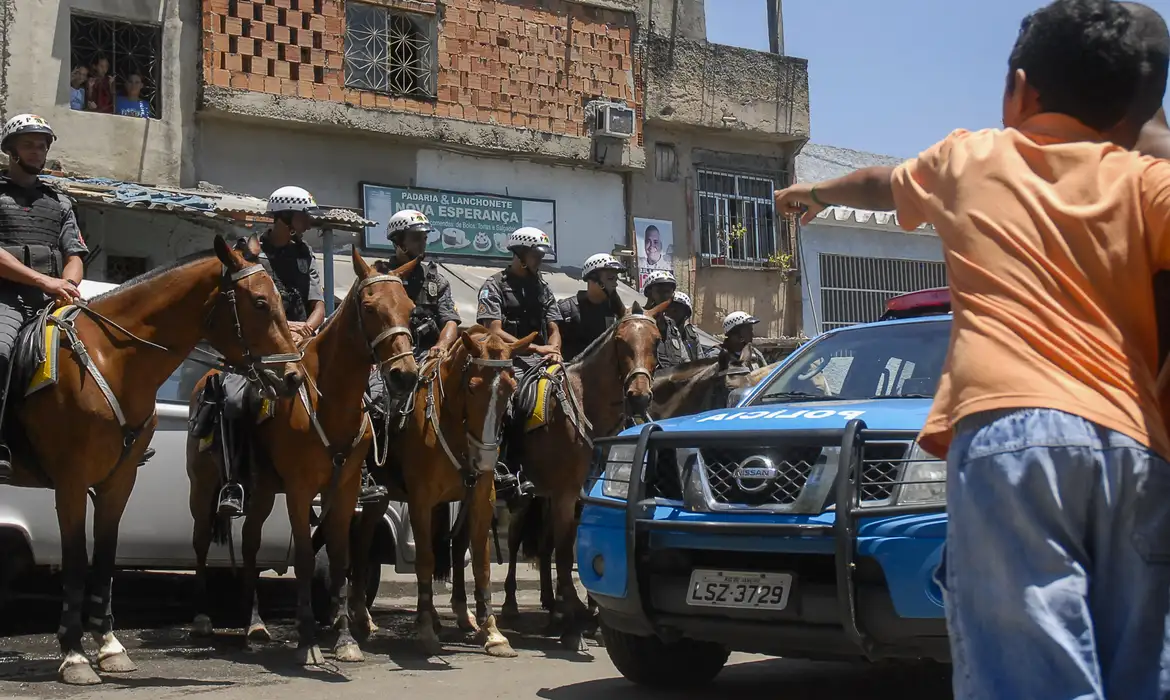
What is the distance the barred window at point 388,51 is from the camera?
1933 centimetres

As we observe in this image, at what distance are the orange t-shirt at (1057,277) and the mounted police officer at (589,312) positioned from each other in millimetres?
8162

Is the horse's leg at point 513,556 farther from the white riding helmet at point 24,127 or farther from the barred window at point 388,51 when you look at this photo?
the barred window at point 388,51

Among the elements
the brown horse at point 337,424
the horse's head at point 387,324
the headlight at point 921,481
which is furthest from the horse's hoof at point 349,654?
the headlight at point 921,481

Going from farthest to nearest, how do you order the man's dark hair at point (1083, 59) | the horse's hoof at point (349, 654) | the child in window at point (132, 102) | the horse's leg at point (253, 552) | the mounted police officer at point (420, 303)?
the child in window at point (132, 102)
the mounted police officer at point (420, 303)
the horse's leg at point (253, 552)
the horse's hoof at point (349, 654)
the man's dark hair at point (1083, 59)

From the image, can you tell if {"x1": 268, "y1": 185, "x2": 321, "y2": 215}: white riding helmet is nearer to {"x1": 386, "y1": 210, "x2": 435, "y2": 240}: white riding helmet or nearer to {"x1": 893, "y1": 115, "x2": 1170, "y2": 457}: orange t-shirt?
{"x1": 386, "y1": 210, "x2": 435, "y2": 240}: white riding helmet

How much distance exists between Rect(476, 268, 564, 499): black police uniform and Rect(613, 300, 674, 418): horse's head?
0.68m

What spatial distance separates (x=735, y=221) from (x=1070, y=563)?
21.9m

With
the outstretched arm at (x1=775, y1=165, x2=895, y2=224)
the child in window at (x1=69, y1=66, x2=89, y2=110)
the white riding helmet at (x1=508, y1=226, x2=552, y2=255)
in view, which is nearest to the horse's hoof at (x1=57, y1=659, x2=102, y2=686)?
Answer: the white riding helmet at (x1=508, y1=226, x2=552, y2=255)

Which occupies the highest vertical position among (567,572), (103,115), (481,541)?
(103,115)

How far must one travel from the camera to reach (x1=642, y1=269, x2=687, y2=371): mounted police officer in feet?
40.8

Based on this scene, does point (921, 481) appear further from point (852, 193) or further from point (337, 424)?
point (337, 424)

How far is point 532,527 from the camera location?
10.6m

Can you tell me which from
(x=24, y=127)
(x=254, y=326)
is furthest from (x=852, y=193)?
(x=24, y=127)

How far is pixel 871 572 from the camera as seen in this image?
5227 mm
